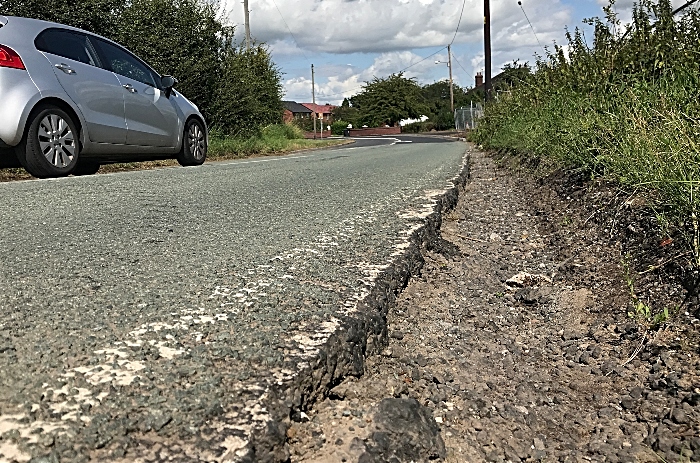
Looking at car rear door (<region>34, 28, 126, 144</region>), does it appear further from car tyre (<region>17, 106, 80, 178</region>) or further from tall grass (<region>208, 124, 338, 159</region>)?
tall grass (<region>208, 124, 338, 159</region>)

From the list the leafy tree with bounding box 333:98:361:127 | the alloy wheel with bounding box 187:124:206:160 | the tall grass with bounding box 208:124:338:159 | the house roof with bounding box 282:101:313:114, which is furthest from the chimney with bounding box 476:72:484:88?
the alloy wheel with bounding box 187:124:206:160

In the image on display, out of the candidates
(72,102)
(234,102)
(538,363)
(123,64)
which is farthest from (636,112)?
(234,102)

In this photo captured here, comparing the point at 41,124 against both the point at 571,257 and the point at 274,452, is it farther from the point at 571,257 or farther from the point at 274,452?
the point at 274,452

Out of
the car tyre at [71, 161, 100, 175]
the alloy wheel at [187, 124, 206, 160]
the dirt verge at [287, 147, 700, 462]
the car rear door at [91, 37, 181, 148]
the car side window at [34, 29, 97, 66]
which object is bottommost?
the dirt verge at [287, 147, 700, 462]

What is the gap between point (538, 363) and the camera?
2.05 m

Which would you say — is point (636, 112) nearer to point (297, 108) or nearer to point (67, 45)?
point (67, 45)

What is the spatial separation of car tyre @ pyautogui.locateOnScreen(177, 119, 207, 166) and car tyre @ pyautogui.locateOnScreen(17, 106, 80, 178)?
2221mm

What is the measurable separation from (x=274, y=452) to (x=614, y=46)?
5547mm

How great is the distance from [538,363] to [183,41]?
15.6 meters

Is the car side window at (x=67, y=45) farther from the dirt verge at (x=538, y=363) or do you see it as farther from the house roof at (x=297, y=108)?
the house roof at (x=297, y=108)

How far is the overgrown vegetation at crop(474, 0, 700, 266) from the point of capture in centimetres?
272

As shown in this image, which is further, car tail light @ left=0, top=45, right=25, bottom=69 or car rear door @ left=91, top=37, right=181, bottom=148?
car rear door @ left=91, top=37, right=181, bottom=148

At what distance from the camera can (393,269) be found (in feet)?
8.23

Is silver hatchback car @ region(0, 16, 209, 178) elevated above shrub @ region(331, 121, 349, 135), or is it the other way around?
silver hatchback car @ region(0, 16, 209, 178)
